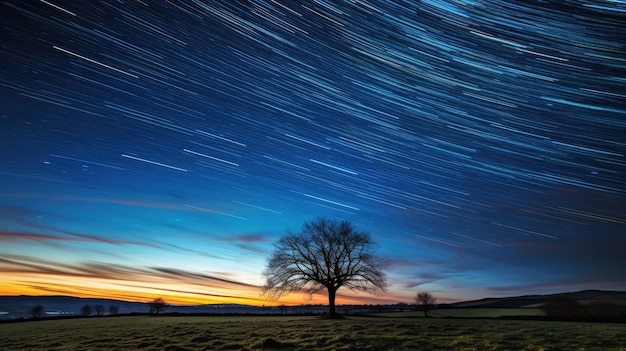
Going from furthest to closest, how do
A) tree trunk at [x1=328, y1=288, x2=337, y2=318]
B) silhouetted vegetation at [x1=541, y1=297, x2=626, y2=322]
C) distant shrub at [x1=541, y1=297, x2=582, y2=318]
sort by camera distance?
distant shrub at [x1=541, y1=297, x2=582, y2=318], silhouetted vegetation at [x1=541, y1=297, x2=626, y2=322], tree trunk at [x1=328, y1=288, x2=337, y2=318]

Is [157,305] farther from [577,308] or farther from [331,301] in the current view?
[577,308]

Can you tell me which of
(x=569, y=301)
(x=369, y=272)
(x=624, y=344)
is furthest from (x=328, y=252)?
(x=569, y=301)

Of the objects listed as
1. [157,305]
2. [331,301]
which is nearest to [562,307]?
[331,301]

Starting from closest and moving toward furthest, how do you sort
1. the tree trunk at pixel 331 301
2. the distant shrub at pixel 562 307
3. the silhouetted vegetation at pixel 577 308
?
the tree trunk at pixel 331 301
the silhouetted vegetation at pixel 577 308
the distant shrub at pixel 562 307

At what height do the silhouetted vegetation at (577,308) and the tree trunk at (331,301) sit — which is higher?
the tree trunk at (331,301)

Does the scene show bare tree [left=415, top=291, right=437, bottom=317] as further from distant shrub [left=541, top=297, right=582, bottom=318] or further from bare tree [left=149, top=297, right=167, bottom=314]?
bare tree [left=149, top=297, right=167, bottom=314]

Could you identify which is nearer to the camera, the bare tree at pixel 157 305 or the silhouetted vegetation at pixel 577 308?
the silhouetted vegetation at pixel 577 308

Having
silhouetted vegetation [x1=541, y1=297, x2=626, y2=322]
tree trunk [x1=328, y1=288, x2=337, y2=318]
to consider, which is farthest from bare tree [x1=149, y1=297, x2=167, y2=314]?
silhouetted vegetation [x1=541, y1=297, x2=626, y2=322]

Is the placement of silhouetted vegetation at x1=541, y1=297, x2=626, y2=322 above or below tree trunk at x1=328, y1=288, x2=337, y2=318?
below

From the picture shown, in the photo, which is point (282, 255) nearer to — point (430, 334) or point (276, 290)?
point (276, 290)

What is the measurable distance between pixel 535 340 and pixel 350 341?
8.99 metres

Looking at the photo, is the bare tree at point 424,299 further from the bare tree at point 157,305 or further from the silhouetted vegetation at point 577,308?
the bare tree at point 157,305

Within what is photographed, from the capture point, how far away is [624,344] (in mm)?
15266

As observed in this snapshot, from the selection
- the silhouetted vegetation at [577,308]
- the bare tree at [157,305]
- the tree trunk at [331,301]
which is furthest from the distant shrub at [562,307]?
the bare tree at [157,305]
